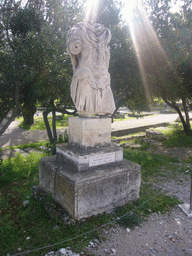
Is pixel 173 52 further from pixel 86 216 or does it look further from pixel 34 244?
pixel 34 244

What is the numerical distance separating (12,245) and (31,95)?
17.1 feet

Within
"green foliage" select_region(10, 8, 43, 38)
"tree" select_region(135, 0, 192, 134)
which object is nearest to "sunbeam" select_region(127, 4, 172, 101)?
"tree" select_region(135, 0, 192, 134)

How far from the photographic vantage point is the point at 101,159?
326 cm

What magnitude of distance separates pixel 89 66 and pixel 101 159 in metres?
1.54

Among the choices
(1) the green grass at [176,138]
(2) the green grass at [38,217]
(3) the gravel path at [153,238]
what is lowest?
(3) the gravel path at [153,238]

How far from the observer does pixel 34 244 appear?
8.17 ft

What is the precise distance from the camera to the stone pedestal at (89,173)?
285 cm

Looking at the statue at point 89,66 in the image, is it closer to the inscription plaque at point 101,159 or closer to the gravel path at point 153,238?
the inscription plaque at point 101,159

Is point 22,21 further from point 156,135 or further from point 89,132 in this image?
point 156,135

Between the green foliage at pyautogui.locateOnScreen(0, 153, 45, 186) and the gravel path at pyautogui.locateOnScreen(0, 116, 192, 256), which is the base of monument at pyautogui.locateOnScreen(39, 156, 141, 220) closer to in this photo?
the gravel path at pyautogui.locateOnScreen(0, 116, 192, 256)

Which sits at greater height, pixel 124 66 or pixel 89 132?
pixel 124 66

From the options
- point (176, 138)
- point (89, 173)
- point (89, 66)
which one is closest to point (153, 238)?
point (89, 173)

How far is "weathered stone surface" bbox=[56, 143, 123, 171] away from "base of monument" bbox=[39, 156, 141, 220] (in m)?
0.09

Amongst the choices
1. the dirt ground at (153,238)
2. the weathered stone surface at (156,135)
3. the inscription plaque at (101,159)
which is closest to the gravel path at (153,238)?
the dirt ground at (153,238)
